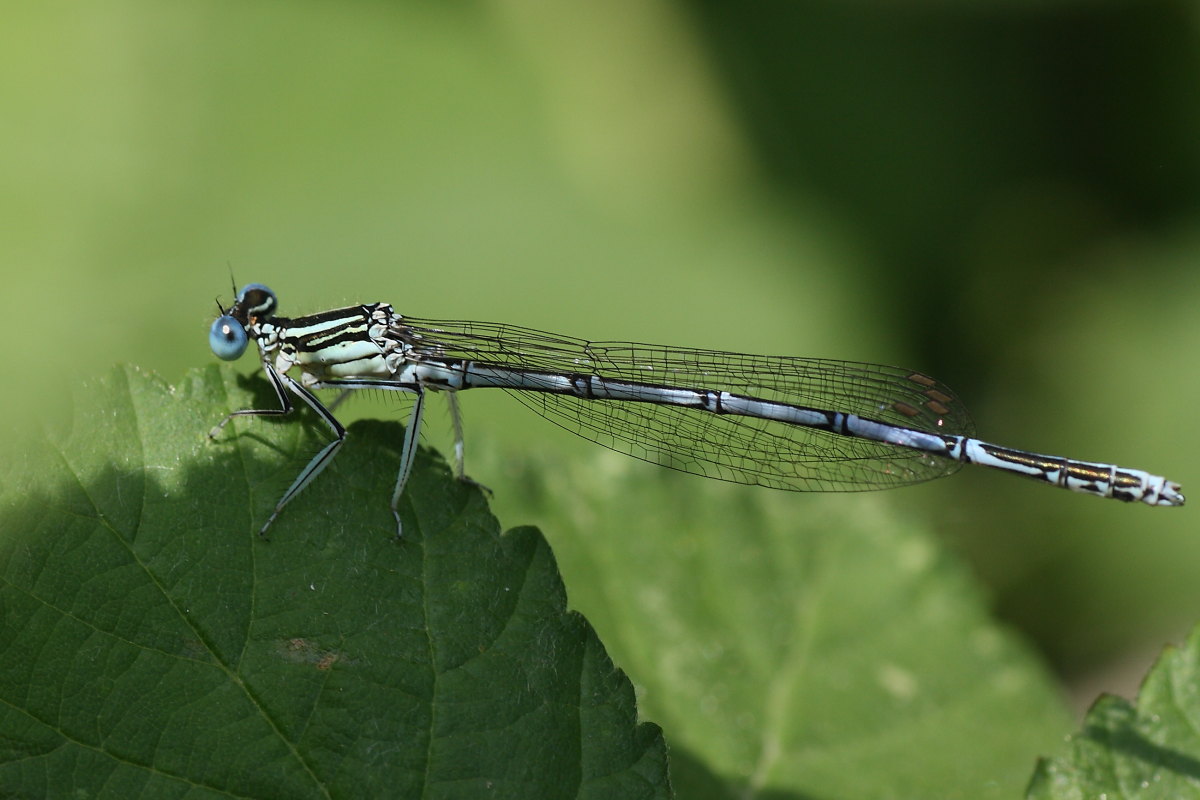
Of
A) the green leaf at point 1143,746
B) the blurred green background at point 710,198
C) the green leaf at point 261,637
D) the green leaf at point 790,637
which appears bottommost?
the green leaf at point 261,637

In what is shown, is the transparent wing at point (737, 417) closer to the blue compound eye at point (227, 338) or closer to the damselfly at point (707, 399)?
the damselfly at point (707, 399)

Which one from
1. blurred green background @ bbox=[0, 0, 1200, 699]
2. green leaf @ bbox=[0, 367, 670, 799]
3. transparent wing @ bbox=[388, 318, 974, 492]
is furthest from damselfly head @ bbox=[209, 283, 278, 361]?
blurred green background @ bbox=[0, 0, 1200, 699]

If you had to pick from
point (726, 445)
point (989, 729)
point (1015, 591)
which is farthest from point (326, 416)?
point (1015, 591)

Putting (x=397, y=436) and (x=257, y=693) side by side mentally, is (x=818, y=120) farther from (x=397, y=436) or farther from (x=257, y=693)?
(x=257, y=693)

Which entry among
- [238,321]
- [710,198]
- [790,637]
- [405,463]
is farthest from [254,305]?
[710,198]

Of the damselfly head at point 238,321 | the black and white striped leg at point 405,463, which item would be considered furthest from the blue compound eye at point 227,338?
the black and white striped leg at point 405,463
